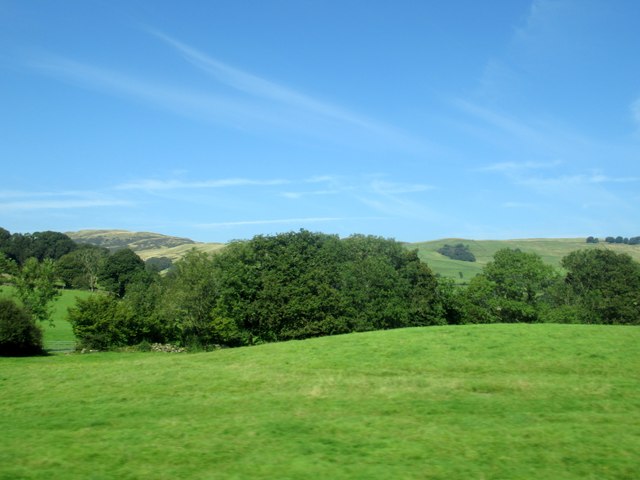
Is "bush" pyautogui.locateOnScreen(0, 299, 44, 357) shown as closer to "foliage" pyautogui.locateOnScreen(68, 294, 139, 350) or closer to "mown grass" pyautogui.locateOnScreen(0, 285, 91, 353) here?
"mown grass" pyautogui.locateOnScreen(0, 285, 91, 353)

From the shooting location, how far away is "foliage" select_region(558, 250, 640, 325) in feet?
221

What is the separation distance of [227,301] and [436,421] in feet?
154

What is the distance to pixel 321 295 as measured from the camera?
59656 millimetres

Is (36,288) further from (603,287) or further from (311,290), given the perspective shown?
(603,287)

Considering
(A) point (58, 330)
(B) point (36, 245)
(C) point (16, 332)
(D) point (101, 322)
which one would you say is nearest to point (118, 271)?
(A) point (58, 330)

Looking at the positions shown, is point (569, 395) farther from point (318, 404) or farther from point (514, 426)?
point (318, 404)

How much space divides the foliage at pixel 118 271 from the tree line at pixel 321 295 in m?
44.1

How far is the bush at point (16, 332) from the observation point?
4594 cm

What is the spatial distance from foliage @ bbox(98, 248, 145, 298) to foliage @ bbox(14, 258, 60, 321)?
146ft

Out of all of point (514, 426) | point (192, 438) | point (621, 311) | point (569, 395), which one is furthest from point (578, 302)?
point (192, 438)

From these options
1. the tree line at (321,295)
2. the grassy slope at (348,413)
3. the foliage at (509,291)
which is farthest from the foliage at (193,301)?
the foliage at (509,291)

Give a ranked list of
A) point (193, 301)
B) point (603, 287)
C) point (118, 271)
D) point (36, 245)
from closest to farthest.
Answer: point (193, 301) → point (603, 287) → point (118, 271) → point (36, 245)

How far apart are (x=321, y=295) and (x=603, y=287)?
133 ft

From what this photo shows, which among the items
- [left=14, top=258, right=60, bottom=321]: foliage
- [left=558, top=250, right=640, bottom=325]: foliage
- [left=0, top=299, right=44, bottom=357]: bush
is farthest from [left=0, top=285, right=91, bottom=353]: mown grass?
[left=558, top=250, right=640, bottom=325]: foliage
